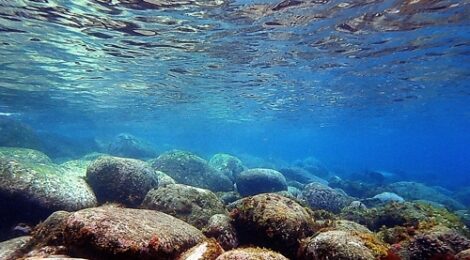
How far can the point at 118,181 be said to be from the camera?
10789 mm

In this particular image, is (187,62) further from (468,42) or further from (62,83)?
(468,42)

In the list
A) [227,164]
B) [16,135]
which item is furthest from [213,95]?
[16,135]

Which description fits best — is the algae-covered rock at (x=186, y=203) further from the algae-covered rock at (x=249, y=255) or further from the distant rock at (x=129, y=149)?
the distant rock at (x=129, y=149)

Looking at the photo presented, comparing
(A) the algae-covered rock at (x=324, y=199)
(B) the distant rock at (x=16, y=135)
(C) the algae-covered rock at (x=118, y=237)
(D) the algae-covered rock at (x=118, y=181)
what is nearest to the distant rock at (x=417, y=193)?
(A) the algae-covered rock at (x=324, y=199)

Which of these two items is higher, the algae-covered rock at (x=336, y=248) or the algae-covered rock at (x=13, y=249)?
the algae-covered rock at (x=336, y=248)

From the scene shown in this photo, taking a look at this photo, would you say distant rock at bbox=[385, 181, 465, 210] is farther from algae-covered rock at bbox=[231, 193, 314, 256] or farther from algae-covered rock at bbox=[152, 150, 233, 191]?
algae-covered rock at bbox=[231, 193, 314, 256]

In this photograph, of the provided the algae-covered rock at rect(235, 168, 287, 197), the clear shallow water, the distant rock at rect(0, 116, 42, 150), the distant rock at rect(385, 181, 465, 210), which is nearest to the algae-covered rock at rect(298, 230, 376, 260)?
the clear shallow water

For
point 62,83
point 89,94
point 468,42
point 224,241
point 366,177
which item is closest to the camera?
point 224,241

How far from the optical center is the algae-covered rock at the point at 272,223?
242 inches

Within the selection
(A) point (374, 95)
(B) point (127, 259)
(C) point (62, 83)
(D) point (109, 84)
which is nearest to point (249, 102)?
(A) point (374, 95)

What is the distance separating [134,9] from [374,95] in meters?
26.1

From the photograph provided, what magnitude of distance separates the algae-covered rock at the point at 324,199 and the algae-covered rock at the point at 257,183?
5.16ft

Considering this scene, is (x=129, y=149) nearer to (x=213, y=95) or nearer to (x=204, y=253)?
(x=213, y=95)

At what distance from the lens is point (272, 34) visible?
49.6 feet
